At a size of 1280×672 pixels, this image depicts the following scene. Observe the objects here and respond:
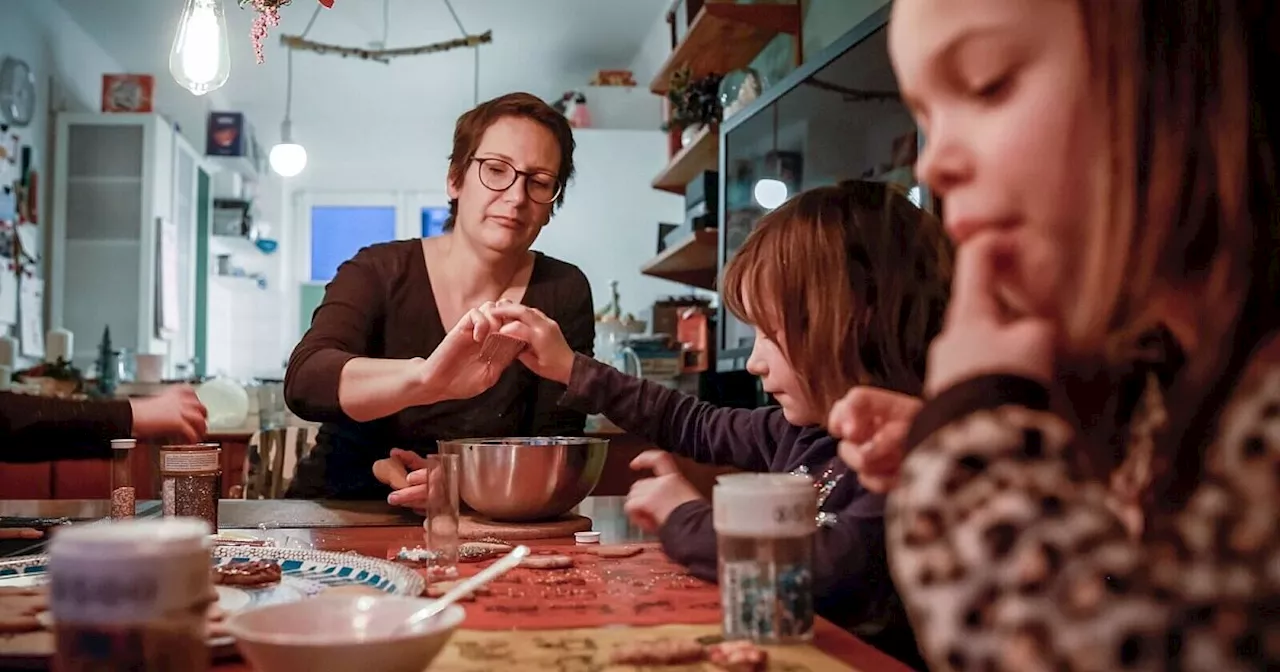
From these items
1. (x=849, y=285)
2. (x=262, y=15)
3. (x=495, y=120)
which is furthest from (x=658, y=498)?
(x=262, y=15)

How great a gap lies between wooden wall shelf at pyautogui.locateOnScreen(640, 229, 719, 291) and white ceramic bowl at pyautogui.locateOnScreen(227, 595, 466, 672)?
2123 millimetres

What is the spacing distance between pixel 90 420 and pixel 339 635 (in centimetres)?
79

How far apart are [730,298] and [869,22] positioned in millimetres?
749

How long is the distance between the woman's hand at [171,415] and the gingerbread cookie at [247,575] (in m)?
0.39

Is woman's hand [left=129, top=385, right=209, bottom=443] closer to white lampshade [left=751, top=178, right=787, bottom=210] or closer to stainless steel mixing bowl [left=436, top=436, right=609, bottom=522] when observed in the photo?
stainless steel mixing bowl [left=436, top=436, right=609, bottom=522]

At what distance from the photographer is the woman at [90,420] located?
1179 millimetres

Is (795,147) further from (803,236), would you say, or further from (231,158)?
(231,158)

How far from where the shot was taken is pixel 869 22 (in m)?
1.54

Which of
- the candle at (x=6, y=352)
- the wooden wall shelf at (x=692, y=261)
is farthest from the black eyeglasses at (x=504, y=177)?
the candle at (x=6, y=352)

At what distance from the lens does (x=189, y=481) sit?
1.07 metres

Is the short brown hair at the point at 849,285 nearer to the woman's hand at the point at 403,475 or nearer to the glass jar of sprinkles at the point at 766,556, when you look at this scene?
the glass jar of sprinkles at the point at 766,556

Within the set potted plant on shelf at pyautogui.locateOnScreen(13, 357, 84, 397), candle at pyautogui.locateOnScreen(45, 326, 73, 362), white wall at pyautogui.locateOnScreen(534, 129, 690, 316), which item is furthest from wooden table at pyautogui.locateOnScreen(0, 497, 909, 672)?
white wall at pyautogui.locateOnScreen(534, 129, 690, 316)

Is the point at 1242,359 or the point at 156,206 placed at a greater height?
the point at 156,206

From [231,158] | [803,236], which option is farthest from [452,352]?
[231,158]
